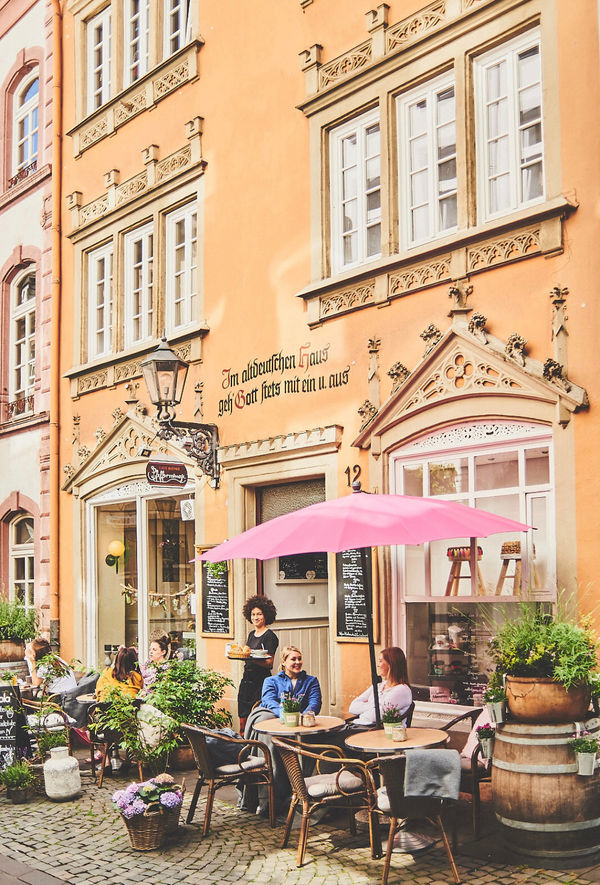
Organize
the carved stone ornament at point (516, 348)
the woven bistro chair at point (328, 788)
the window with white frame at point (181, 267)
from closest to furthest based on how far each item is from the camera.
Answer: the woven bistro chair at point (328, 788) < the carved stone ornament at point (516, 348) < the window with white frame at point (181, 267)

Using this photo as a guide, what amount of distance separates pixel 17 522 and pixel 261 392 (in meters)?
7.10

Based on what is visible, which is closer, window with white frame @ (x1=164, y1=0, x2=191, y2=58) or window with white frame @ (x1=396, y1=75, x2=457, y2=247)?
window with white frame @ (x1=396, y1=75, x2=457, y2=247)

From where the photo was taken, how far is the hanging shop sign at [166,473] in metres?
10.6

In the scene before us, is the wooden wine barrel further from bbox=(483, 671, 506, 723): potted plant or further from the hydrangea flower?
the hydrangea flower

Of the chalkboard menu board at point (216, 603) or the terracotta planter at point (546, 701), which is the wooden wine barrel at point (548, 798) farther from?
the chalkboard menu board at point (216, 603)

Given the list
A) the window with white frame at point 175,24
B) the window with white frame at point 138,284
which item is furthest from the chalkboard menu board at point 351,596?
the window with white frame at point 175,24

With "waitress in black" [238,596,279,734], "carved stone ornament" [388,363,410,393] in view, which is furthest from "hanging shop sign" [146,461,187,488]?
"carved stone ornament" [388,363,410,393]

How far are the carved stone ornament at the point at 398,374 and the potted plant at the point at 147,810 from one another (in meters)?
3.88

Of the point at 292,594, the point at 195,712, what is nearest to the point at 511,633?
the point at 195,712

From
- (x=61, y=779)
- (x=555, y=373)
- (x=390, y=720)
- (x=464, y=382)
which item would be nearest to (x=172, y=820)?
(x=390, y=720)

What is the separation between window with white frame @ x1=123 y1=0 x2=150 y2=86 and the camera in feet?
43.9

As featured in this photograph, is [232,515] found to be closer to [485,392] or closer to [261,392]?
[261,392]

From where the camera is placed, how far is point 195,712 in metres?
8.07

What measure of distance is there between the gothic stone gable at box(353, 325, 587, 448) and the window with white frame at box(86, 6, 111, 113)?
8030 millimetres
